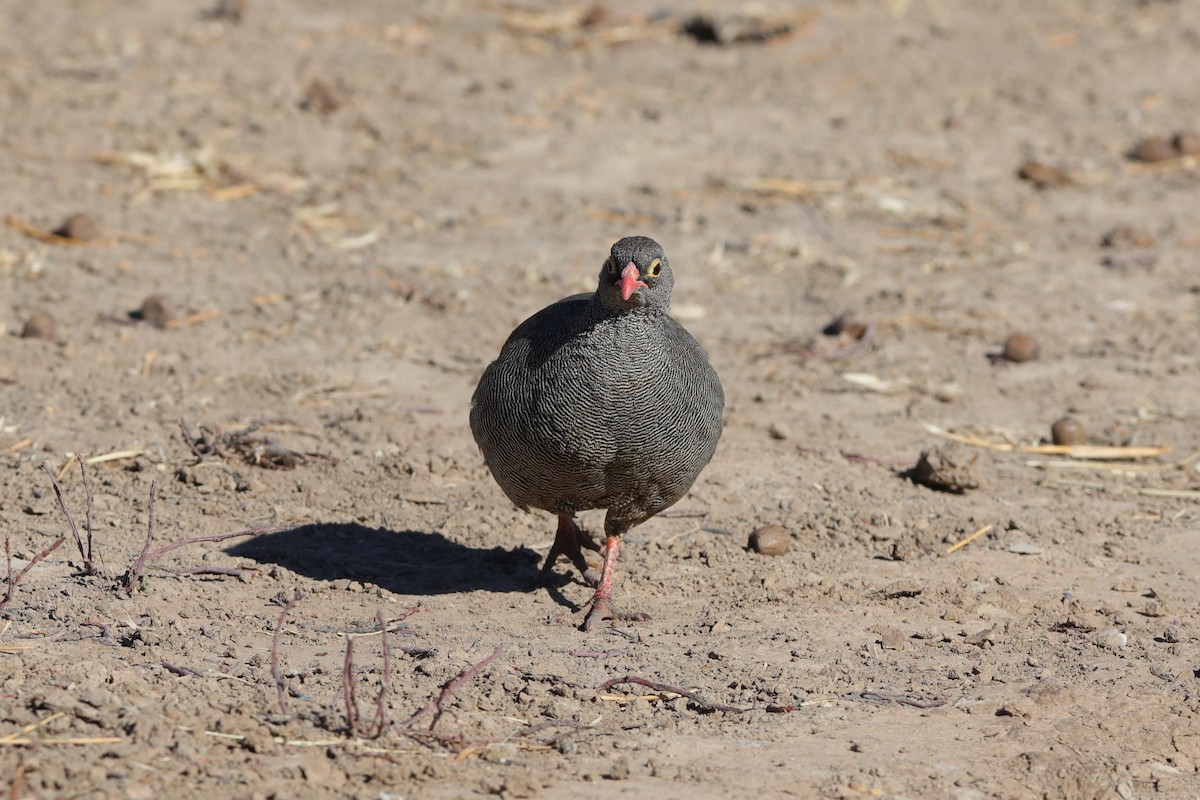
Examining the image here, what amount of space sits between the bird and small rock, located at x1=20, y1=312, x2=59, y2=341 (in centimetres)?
Result: 324

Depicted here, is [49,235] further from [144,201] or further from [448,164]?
[448,164]

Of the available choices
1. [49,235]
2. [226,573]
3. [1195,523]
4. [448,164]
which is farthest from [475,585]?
[448,164]

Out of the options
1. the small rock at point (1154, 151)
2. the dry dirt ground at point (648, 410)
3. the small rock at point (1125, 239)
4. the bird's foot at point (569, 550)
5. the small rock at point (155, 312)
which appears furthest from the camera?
the small rock at point (1154, 151)

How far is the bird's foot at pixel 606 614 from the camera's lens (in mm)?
5809

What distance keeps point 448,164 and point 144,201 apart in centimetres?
217

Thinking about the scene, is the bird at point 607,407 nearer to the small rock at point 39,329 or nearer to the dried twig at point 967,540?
the dried twig at point 967,540

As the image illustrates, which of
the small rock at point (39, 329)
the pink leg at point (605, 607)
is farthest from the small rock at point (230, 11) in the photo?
the pink leg at point (605, 607)

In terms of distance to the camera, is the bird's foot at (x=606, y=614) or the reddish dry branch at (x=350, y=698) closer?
the reddish dry branch at (x=350, y=698)

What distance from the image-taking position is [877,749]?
4.75m

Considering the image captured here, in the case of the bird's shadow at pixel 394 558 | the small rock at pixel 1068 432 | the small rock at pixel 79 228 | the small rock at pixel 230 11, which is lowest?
the bird's shadow at pixel 394 558

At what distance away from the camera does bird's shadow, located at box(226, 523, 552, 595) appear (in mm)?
6152

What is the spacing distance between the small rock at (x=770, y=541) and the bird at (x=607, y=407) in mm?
683

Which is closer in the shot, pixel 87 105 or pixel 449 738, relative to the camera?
pixel 449 738

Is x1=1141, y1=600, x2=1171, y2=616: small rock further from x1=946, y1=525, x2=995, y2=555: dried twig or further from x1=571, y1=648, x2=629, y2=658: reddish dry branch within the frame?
x1=571, y1=648, x2=629, y2=658: reddish dry branch
